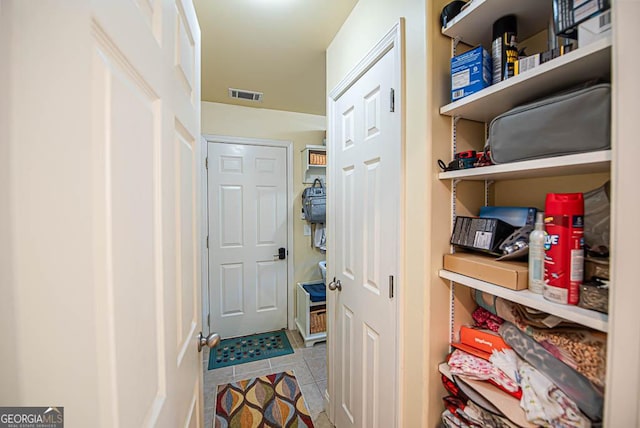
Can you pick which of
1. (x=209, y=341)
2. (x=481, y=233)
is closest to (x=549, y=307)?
(x=481, y=233)

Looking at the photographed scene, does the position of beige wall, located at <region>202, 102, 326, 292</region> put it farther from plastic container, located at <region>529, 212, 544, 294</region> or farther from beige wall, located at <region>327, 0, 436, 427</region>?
plastic container, located at <region>529, 212, 544, 294</region>

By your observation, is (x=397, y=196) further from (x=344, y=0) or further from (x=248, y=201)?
(x=248, y=201)

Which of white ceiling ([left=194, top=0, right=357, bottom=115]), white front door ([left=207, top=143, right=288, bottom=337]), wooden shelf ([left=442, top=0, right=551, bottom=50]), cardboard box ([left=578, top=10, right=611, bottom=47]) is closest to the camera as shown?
cardboard box ([left=578, top=10, right=611, bottom=47])

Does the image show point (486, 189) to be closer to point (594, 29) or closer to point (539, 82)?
point (539, 82)

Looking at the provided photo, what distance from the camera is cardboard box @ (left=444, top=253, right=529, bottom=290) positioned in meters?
0.72

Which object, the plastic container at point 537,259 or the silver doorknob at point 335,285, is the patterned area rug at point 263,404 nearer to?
the silver doorknob at point 335,285

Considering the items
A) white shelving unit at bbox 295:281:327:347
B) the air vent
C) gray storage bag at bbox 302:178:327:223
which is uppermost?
the air vent

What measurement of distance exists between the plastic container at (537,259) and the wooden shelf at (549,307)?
0.9 inches

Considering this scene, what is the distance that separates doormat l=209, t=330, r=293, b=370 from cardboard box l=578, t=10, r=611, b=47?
279 centimetres

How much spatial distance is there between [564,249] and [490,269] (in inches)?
7.5

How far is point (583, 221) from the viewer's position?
648 millimetres

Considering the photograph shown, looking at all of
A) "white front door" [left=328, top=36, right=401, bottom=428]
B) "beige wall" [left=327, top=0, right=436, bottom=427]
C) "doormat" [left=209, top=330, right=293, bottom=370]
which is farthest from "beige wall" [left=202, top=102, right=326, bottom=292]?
"beige wall" [left=327, top=0, right=436, bottom=427]

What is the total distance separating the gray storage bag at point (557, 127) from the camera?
0.56 m

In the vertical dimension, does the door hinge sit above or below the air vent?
below
